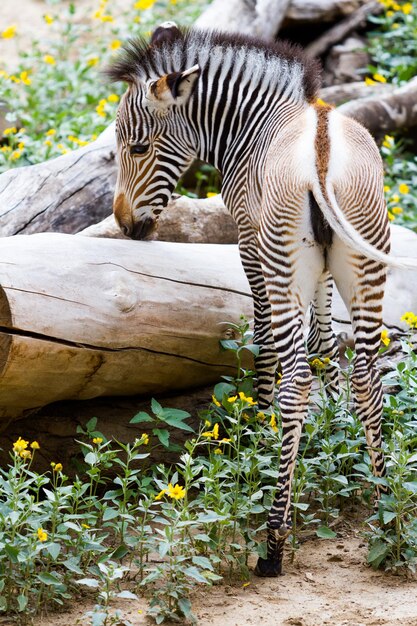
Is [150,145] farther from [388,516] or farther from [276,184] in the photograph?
[388,516]

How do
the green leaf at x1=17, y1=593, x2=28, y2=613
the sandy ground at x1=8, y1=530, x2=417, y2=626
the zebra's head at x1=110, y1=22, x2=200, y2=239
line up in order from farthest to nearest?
the zebra's head at x1=110, y1=22, x2=200, y2=239
the sandy ground at x1=8, y1=530, x2=417, y2=626
the green leaf at x1=17, y1=593, x2=28, y2=613

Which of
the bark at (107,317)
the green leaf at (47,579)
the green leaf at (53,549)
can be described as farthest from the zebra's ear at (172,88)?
the green leaf at (47,579)

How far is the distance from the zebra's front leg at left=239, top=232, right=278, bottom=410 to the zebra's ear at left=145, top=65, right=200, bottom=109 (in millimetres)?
981

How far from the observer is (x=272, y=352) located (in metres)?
5.60

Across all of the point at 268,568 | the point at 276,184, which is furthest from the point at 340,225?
the point at 268,568

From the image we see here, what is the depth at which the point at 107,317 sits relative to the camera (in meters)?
5.04

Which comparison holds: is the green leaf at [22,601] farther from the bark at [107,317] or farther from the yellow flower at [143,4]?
the yellow flower at [143,4]

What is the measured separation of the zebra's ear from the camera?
18.4ft

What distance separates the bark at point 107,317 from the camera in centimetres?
477

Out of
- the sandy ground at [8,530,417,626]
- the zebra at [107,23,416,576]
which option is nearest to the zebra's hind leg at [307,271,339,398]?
the zebra at [107,23,416,576]

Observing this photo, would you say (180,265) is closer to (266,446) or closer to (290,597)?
(266,446)

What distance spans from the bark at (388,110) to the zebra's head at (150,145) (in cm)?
394

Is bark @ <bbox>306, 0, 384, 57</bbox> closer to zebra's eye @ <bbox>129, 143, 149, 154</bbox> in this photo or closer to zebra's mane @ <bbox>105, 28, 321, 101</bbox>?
zebra's mane @ <bbox>105, 28, 321, 101</bbox>

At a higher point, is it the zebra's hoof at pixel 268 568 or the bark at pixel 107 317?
the bark at pixel 107 317
